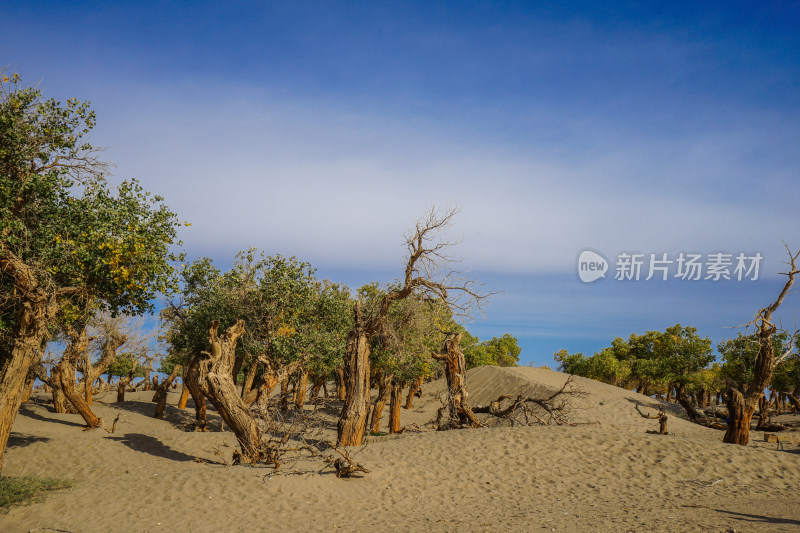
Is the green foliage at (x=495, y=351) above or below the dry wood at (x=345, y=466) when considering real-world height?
above

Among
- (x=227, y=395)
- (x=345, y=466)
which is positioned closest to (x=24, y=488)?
(x=227, y=395)

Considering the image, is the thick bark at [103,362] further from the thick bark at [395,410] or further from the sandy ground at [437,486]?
the thick bark at [395,410]

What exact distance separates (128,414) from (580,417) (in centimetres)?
2529

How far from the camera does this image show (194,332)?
2394 cm

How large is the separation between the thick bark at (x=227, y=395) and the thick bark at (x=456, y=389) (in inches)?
373

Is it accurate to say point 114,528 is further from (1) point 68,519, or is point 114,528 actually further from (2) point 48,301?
(2) point 48,301

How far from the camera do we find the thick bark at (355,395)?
1833 cm

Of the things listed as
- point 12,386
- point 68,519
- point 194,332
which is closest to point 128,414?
point 194,332

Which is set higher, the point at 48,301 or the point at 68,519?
the point at 48,301

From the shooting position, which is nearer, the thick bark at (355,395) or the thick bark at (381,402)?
the thick bark at (355,395)

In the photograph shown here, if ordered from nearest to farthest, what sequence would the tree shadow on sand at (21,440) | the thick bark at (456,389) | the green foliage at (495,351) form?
the tree shadow on sand at (21,440) < the thick bark at (456,389) < the green foliage at (495,351)

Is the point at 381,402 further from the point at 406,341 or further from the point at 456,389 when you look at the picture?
the point at 456,389

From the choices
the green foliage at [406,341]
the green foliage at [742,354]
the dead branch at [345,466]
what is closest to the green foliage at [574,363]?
the green foliage at [742,354]

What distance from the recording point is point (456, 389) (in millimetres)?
23172
